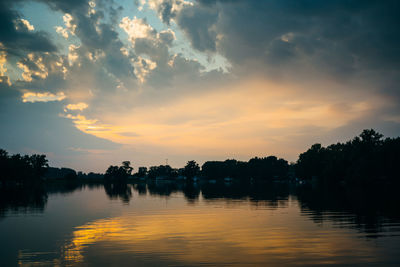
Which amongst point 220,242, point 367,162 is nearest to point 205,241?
point 220,242

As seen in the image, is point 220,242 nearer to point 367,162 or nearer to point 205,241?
point 205,241

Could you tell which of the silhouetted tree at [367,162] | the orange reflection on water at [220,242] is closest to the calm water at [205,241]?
the orange reflection on water at [220,242]

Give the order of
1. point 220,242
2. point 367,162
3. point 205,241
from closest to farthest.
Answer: point 220,242, point 205,241, point 367,162

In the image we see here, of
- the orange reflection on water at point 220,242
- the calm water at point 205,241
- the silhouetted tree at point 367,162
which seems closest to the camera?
the calm water at point 205,241

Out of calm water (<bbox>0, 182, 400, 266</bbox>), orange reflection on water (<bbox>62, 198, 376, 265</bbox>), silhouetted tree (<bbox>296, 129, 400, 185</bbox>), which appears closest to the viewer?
calm water (<bbox>0, 182, 400, 266</bbox>)

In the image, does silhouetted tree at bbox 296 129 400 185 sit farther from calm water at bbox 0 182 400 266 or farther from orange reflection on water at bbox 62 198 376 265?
orange reflection on water at bbox 62 198 376 265

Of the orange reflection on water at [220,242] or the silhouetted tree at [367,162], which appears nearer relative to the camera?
the orange reflection on water at [220,242]

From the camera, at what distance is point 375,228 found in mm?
23062

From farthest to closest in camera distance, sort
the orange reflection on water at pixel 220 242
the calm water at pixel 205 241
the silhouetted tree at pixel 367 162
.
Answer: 1. the silhouetted tree at pixel 367 162
2. the orange reflection on water at pixel 220 242
3. the calm water at pixel 205 241

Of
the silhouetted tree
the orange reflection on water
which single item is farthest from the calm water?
the silhouetted tree

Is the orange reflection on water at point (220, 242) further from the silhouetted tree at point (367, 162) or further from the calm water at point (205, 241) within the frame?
the silhouetted tree at point (367, 162)

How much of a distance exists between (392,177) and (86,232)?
10356 cm

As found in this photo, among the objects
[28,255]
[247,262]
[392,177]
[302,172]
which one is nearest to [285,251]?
[247,262]

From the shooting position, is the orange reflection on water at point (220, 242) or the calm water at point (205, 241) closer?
the calm water at point (205, 241)
